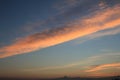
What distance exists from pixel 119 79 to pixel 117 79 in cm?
142

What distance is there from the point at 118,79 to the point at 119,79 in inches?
34.8

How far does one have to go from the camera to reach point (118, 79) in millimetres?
139000

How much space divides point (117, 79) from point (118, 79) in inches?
26.2

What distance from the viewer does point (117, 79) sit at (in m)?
139

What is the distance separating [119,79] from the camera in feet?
457
